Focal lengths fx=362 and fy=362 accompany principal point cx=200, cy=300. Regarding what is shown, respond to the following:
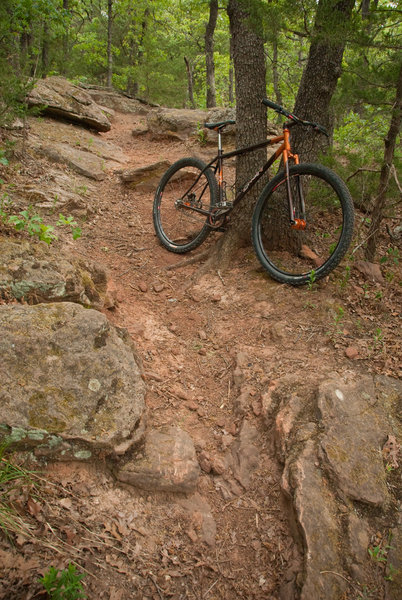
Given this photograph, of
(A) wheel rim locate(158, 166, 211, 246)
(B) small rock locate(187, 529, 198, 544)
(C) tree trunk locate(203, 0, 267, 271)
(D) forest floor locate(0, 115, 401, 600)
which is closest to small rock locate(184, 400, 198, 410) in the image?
(D) forest floor locate(0, 115, 401, 600)

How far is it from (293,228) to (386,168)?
4.07 ft

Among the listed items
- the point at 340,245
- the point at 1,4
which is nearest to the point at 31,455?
the point at 340,245

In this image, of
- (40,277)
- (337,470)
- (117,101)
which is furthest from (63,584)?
(117,101)

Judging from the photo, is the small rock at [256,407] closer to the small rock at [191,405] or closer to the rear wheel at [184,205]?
the small rock at [191,405]

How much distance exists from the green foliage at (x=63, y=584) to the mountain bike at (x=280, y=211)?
2.94 m

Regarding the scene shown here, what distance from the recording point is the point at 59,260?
10.8 feet

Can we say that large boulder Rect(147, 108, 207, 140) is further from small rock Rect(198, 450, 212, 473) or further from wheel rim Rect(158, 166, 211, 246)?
small rock Rect(198, 450, 212, 473)

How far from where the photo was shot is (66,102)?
30.7 ft

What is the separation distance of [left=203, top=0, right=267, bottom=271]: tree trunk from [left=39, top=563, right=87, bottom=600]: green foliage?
3389 mm

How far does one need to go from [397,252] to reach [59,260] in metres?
3.93

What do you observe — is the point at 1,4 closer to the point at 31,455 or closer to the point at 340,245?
the point at 340,245

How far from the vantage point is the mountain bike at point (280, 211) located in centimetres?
360

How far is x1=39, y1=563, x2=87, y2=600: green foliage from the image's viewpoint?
5.09 feet

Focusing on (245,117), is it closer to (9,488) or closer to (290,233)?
(290,233)
